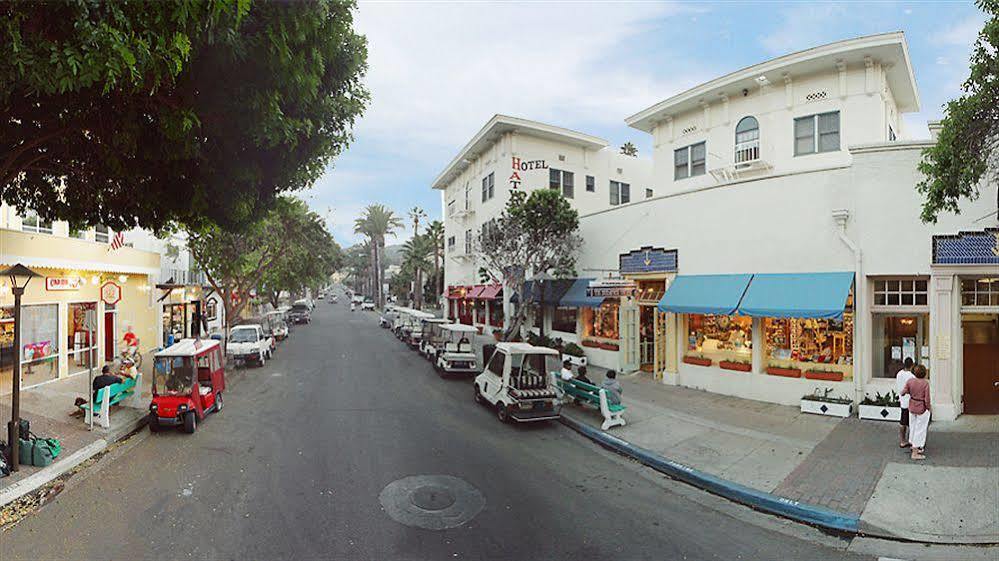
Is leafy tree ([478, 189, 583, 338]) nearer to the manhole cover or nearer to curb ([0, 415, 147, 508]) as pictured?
the manhole cover

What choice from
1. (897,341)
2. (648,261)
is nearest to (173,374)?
(648,261)

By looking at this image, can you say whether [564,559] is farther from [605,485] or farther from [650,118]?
[650,118]

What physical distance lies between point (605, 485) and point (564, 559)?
8.67 ft

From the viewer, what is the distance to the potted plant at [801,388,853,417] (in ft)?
37.3

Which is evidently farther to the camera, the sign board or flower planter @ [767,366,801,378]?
the sign board

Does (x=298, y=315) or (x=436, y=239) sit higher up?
(x=436, y=239)

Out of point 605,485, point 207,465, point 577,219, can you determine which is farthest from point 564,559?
point 577,219

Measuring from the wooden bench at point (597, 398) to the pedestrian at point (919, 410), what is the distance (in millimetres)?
5188

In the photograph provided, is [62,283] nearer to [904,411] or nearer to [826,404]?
[826,404]

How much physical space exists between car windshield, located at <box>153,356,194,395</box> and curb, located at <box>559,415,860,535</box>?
31.9 feet

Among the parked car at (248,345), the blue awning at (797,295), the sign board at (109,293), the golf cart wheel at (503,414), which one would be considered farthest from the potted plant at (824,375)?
the sign board at (109,293)

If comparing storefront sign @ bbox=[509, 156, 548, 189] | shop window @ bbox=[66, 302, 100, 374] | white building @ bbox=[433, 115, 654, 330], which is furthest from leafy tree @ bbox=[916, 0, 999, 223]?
shop window @ bbox=[66, 302, 100, 374]

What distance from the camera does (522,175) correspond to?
27.0m

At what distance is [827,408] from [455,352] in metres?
11.7
